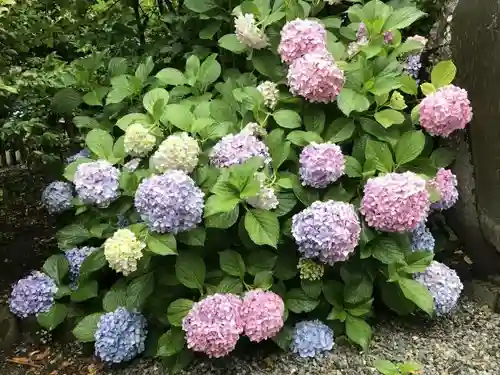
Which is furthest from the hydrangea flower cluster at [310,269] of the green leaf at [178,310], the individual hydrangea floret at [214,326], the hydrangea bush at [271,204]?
the green leaf at [178,310]

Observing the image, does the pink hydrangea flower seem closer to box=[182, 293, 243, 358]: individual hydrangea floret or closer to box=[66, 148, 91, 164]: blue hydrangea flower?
box=[182, 293, 243, 358]: individual hydrangea floret

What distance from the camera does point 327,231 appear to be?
1980 mm

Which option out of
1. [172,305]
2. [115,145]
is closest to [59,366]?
[172,305]

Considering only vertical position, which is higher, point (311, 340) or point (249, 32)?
point (249, 32)

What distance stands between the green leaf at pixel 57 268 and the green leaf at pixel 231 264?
2.37ft

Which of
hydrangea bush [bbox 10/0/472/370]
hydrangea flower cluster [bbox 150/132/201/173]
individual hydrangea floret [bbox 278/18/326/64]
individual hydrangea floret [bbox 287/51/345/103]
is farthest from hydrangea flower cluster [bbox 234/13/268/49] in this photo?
hydrangea flower cluster [bbox 150/132/201/173]

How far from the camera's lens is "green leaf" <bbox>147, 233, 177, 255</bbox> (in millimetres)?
1919

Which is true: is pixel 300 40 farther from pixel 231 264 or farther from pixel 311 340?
pixel 311 340

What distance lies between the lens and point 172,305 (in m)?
2.04

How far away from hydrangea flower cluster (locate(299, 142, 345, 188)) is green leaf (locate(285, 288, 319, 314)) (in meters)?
0.38

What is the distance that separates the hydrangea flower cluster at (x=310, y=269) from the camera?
213 centimetres

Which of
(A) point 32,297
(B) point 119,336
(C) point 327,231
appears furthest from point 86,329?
(C) point 327,231

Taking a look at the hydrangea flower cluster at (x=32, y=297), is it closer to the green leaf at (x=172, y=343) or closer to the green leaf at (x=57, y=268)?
the green leaf at (x=57, y=268)

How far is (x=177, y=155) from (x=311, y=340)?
0.77m
